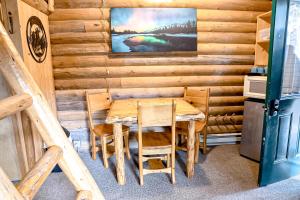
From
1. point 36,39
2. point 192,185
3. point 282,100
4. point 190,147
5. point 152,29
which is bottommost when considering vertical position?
point 192,185

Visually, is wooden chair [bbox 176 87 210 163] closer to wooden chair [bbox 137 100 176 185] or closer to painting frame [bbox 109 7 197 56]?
wooden chair [bbox 137 100 176 185]

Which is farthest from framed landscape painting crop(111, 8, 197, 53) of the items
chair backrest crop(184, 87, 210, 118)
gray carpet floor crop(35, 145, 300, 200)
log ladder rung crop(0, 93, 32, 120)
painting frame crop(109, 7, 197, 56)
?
log ladder rung crop(0, 93, 32, 120)

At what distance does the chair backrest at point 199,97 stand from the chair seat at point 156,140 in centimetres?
65

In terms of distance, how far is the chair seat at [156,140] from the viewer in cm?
222

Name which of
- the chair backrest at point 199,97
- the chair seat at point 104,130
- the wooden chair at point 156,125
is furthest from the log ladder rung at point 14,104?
the chair backrest at point 199,97

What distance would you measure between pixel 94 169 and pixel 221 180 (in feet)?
5.23

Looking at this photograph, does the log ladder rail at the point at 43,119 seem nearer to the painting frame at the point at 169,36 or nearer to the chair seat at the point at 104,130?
the chair seat at the point at 104,130

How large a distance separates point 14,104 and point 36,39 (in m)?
1.77

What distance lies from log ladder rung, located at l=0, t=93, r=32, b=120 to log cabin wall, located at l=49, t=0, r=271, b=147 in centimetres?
201

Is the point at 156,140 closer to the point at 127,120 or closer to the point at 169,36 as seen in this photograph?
the point at 127,120

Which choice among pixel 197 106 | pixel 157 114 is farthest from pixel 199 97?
pixel 157 114

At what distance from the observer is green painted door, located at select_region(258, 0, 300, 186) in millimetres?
1952

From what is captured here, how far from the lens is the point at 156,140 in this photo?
7.82 ft

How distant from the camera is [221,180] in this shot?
239 centimetres
